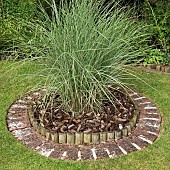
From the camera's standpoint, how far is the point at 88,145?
3.37 meters

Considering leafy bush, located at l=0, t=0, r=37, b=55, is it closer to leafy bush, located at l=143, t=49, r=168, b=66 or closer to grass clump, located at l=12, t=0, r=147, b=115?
leafy bush, located at l=143, t=49, r=168, b=66

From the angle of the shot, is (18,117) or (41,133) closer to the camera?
(41,133)

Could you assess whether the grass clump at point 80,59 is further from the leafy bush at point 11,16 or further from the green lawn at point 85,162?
the leafy bush at point 11,16

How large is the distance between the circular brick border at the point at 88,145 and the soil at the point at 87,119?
0.13 metres

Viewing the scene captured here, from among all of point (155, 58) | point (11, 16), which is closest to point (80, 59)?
point (155, 58)

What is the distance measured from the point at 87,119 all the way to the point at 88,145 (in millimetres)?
313

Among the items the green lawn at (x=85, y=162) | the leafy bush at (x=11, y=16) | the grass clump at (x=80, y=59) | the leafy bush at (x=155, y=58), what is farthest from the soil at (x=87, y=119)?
the leafy bush at (x=11, y=16)

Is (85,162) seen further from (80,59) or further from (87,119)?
(80,59)

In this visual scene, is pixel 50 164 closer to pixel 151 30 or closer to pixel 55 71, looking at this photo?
pixel 55 71

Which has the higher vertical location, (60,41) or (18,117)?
(60,41)

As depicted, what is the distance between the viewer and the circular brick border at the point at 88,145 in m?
3.25

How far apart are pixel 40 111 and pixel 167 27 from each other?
276 centimetres

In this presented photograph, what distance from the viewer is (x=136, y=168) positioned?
A: 308 cm

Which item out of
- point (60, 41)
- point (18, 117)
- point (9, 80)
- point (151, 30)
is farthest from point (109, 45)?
point (151, 30)
